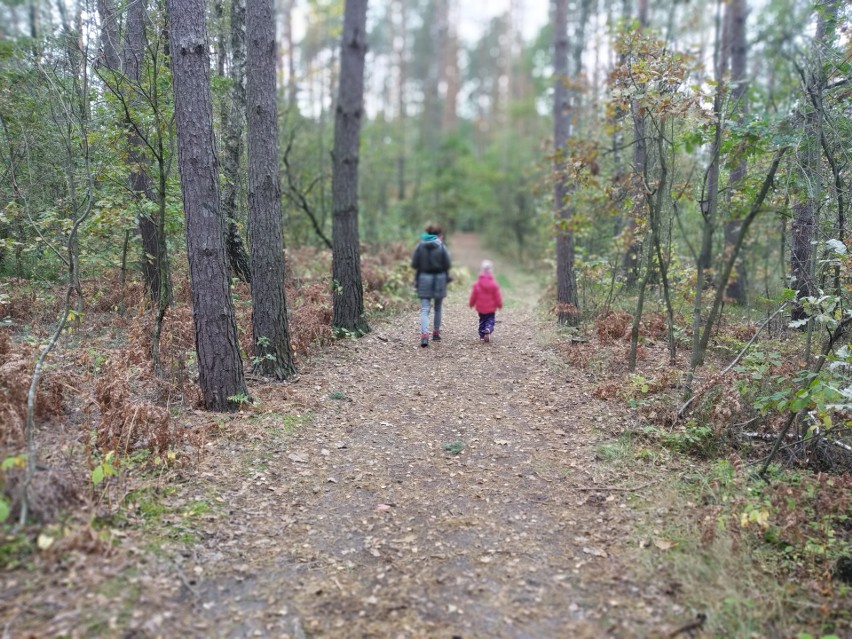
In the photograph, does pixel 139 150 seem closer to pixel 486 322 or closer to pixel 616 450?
pixel 486 322

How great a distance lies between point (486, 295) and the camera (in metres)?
9.06

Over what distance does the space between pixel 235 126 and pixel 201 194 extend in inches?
188

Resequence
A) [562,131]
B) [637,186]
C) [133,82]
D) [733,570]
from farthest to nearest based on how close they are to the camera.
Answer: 1. [562,131]
2. [637,186]
3. [133,82]
4. [733,570]

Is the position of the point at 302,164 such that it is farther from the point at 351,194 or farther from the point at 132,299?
the point at 132,299

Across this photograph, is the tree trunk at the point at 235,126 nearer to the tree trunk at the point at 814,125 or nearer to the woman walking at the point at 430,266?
the woman walking at the point at 430,266

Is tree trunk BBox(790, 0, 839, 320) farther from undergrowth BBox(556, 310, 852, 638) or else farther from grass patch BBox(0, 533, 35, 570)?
grass patch BBox(0, 533, 35, 570)

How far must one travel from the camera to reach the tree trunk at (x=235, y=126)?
9688mm

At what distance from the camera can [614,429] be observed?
598cm

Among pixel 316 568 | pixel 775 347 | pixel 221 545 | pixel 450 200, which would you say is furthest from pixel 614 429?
Answer: pixel 450 200

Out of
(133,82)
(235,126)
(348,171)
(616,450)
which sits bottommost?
(616,450)

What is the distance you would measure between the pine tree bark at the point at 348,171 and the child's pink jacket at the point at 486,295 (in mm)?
2035

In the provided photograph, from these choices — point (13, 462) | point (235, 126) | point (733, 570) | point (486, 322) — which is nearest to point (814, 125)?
point (733, 570)

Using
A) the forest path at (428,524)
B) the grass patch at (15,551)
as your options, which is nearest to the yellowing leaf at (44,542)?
the grass patch at (15,551)

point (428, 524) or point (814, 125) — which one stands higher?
point (814, 125)
